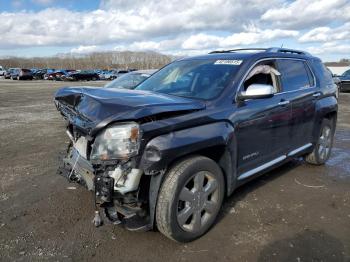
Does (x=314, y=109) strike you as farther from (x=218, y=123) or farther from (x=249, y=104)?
(x=218, y=123)

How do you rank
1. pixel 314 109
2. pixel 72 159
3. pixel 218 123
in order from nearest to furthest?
pixel 218 123 → pixel 72 159 → pixel 314 109

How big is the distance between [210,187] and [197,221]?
0.37m

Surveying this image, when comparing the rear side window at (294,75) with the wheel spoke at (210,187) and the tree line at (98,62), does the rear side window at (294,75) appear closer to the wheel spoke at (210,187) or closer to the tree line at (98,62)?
the wheel spoke at (210,187)

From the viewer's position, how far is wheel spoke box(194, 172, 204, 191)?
11.4 ft

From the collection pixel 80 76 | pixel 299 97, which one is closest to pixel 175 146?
pixel 299 97

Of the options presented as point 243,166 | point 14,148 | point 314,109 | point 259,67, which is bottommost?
point 14,148

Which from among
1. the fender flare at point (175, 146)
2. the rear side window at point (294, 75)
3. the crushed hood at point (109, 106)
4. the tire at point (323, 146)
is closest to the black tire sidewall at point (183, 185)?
the fender flare at point (175, 146)

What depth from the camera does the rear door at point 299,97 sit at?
193 inches

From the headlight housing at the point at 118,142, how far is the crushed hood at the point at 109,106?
0.25 ft

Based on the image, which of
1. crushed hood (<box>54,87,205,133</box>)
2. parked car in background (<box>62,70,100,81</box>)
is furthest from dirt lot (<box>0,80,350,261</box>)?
parked car in background (<box>62,70,100,81</box>)

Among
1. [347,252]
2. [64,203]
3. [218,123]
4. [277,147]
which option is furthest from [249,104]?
[64,203]

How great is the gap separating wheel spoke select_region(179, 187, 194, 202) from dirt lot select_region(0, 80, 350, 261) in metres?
0.48

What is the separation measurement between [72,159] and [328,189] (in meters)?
3.55

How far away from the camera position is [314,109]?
5.45 meters
